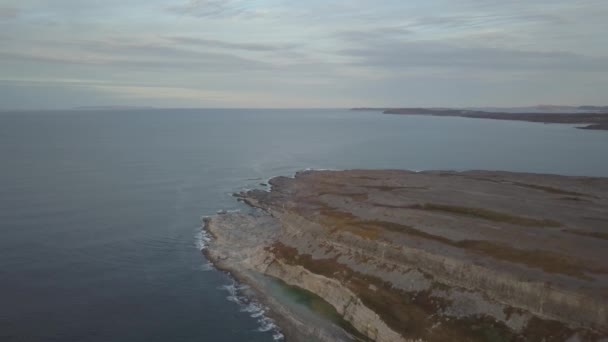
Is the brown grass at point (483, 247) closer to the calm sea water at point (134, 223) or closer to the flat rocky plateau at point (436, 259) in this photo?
the flat rocky plateau at point (436, 259)

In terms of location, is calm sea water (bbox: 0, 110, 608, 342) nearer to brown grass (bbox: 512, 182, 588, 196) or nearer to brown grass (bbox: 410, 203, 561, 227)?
brown grass (bbox: 410, 203, 561, 227)

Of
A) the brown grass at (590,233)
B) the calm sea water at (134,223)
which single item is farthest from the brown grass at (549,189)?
the calm sea water at (134,223)

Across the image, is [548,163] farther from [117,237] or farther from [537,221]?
[117,237]

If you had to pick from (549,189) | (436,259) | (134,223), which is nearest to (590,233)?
(436,259)

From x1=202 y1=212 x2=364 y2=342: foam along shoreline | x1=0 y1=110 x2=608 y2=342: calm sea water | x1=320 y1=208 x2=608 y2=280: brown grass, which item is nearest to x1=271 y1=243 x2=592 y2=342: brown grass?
x1=202 y1=212 x2=364 y2=342: foam along shoreline

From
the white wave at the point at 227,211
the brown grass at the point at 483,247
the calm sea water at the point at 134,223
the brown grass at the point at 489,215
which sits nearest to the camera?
the brown grass at the point at 483,247

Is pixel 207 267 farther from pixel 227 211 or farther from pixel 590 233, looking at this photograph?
pixel 590 233
